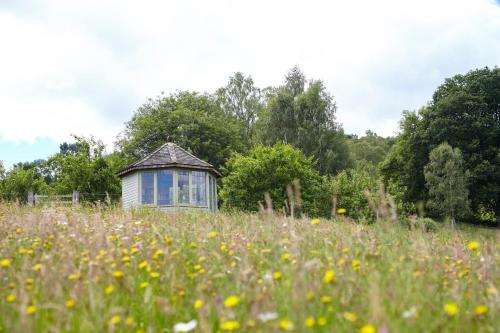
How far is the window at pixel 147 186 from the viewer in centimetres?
2469

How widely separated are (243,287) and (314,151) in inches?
1397

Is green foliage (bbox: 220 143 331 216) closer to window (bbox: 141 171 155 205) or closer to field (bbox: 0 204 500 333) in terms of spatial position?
window (bbox: 141 171 155 205)

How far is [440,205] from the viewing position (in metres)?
32.8

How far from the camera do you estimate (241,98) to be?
49000 millimetres

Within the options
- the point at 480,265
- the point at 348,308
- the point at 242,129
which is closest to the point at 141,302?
the point at 348,308

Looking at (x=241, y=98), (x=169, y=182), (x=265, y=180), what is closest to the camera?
(x=265, y=180)

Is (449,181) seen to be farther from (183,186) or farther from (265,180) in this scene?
(183,186)

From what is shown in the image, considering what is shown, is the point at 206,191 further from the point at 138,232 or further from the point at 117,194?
the point at 138,232

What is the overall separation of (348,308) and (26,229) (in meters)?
4.22

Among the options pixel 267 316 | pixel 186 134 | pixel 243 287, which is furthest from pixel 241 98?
pixel 267 316

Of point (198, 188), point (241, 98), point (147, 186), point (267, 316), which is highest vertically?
point (241, 98)

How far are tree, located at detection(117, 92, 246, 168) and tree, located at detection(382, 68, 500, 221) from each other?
13839 mm

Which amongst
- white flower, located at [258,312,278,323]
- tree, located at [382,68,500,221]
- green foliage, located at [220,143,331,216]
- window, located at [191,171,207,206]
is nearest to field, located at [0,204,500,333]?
white flower, located at [258,312,278,323]

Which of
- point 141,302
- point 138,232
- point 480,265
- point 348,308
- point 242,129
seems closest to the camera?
point 348,308
